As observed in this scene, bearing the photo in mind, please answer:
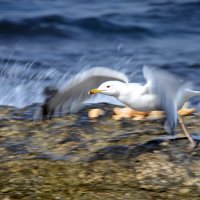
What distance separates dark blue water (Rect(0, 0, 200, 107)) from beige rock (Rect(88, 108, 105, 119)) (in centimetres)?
155

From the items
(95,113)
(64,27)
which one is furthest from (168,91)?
(64,27)

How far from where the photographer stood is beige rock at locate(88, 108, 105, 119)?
20.3 ft

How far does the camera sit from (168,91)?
5258 millimetres

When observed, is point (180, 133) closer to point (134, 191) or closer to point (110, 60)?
point (134, 191)

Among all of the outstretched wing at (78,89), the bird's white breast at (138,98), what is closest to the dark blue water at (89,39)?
the outstretched wing at (78,89)

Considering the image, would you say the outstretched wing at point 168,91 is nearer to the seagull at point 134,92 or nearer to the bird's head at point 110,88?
the seagull at point 134,92

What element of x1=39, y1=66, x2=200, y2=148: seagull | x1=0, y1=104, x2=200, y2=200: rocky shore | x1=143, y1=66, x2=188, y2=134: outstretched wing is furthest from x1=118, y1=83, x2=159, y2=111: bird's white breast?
x1=143, y1=66, x2=188, y2=134: outstretched wing

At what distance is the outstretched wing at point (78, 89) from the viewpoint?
20.2ft

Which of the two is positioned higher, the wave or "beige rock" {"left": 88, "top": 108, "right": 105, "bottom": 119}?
the wave

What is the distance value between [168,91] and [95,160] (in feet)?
2.31

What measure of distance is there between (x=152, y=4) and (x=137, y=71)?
480 centimetres

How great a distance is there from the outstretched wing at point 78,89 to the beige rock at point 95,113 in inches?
5.1

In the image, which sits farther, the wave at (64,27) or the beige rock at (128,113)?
the wave at (64,27)

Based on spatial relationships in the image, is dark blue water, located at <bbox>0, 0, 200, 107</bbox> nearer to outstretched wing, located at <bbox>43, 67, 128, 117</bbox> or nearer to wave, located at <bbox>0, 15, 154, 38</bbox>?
wave, located at <bbox>0, 15, 154, 38</bbox>
